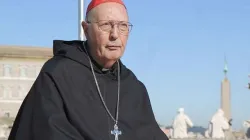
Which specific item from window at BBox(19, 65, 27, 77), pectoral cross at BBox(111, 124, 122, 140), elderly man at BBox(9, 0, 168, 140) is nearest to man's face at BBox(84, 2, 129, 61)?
elderly man at BBox(9, 0, 168, 140)

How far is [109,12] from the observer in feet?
12.1

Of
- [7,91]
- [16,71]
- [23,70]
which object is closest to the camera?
[23,70]

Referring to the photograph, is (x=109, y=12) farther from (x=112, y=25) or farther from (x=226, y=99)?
(x=226, y=99)

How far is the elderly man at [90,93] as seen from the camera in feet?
11.3

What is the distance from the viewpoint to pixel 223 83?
47312 mm

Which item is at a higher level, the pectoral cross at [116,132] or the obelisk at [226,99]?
the pectoral cross at [116,132]

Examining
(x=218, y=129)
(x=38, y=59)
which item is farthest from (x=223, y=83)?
(x=218, y=129)

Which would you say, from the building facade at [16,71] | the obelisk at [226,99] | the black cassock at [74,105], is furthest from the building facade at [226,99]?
the black cassock at [74,105]

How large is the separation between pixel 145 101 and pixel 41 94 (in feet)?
2.54

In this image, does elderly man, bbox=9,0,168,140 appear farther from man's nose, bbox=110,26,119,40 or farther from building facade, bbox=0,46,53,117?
building facade, bbox=0,46,53,117

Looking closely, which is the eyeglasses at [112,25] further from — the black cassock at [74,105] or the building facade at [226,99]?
the building facade at [226,99]

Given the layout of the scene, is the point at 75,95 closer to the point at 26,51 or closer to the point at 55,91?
the point at 55,91

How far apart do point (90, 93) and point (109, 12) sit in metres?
0.44

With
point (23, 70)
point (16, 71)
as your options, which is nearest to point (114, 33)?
point (23, 70)
